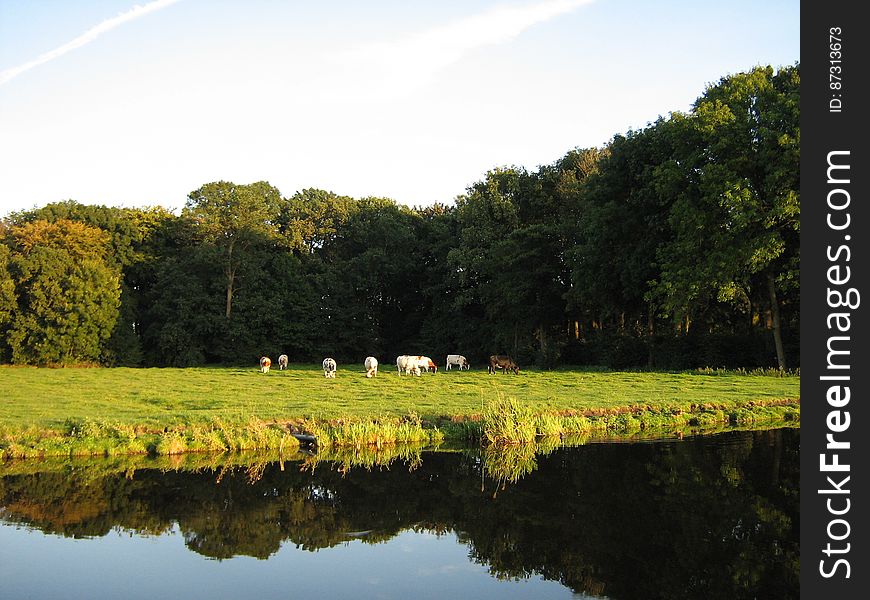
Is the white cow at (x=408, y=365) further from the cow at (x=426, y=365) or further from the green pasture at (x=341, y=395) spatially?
the green pasture at (x=341, y=395)

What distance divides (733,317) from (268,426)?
120ft

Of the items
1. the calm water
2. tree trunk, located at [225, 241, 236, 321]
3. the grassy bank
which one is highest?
tree trunk, located at [225, 241, 236, 321]

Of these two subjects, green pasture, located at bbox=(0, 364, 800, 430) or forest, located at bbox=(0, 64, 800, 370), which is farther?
forest, located at bbox=(0, 64, 800, 370)

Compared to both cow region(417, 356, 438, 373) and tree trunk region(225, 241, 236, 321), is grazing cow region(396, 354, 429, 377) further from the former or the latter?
tree trunk region(225, 241, 236, 321)

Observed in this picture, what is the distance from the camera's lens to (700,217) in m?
34.5

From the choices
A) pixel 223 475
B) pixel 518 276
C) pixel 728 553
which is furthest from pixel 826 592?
pixel 518 276

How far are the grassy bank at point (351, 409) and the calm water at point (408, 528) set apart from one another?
55.7 inches

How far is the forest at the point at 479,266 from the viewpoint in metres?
34.6

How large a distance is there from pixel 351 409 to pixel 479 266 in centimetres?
3067

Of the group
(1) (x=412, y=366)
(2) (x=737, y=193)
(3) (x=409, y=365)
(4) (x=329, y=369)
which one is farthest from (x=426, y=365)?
(2) (x=737, y=193)

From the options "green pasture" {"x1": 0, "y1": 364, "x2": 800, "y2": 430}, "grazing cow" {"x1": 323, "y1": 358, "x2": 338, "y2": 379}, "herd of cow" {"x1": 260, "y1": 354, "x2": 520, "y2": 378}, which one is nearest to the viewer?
"green pasture" {"x1": 0, "y1": 364, "x2": 800, "y2": 430}

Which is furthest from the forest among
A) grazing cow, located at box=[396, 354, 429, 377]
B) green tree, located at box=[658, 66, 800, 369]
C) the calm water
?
the calm water

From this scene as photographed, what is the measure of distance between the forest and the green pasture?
258 inches

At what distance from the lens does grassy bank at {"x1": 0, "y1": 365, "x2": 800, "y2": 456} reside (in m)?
16.6
